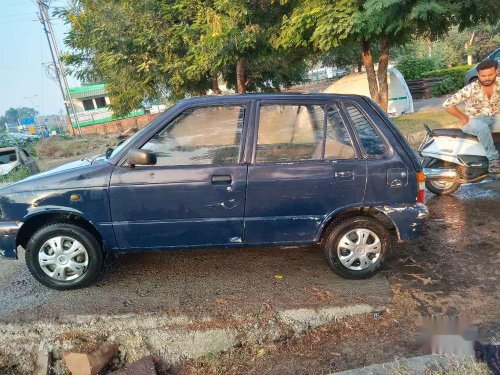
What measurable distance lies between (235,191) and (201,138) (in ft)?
1.86

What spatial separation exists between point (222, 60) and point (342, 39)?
3.20 metres

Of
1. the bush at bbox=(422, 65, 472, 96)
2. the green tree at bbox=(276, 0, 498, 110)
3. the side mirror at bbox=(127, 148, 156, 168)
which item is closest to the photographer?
the side mirror at bbox=(127, 148, 156, 168)

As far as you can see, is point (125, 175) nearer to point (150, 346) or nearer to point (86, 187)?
point (86, 187)

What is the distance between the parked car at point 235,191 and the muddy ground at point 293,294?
0.89ft

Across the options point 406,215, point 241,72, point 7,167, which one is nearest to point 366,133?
point 406,215

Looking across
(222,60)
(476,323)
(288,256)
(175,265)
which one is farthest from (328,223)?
(222,60)

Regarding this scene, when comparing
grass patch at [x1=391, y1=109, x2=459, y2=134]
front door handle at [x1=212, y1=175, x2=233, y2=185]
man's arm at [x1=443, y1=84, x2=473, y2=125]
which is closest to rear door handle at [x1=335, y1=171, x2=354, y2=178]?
front door handle at [x1=212, y1=175, x2=233, y2=185]

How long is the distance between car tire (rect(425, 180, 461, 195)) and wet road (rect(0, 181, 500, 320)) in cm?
133

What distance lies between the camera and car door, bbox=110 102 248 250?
3.40 meters

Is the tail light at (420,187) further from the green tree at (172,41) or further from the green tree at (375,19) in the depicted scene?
the green tree at (172,41)

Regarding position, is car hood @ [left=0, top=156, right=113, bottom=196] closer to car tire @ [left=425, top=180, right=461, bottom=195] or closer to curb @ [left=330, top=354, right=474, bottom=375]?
curb @ [left=330, top=354, right=474, bottom=375]

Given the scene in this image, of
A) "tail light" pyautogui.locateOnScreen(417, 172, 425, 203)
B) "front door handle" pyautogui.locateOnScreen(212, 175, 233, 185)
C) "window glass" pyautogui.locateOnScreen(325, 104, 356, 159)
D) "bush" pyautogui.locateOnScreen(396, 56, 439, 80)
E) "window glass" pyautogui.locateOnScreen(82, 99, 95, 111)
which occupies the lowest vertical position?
"tail light" pyautogui.locateOnScreen(417, 172, 425, 203)

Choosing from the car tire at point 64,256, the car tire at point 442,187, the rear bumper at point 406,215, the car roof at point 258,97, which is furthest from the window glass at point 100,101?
the rear bumper at point 406,215

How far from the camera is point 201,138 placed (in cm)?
352
